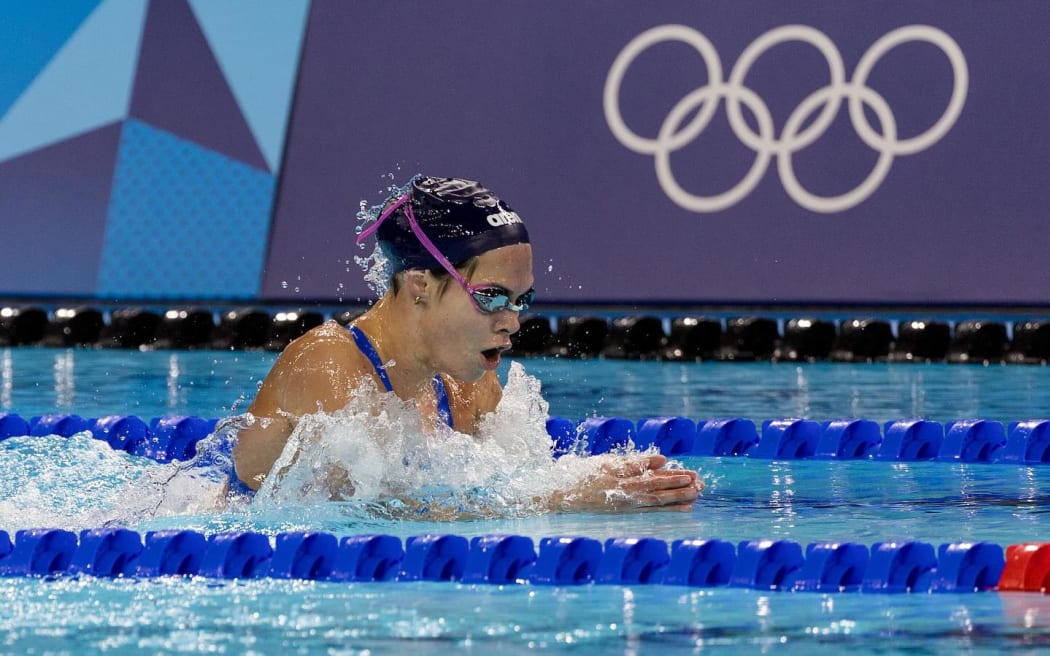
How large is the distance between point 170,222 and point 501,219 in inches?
246

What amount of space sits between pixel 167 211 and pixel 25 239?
0.89 meters

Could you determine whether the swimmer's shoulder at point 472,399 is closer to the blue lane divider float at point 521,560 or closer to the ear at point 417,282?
the ear at point 417,282

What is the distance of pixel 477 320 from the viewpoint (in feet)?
12.3

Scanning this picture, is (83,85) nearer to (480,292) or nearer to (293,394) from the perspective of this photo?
(293,394)

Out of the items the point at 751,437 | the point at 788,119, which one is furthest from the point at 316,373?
the point at 788,119

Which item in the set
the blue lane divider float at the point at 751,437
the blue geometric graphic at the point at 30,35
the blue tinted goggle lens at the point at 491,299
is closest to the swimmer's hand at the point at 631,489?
the blue tinted goggle lens at the point at 491,299

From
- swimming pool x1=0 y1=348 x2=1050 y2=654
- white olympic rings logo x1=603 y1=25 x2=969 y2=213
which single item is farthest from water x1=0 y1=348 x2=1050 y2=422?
white olympic rings logo x1=603 y1=25 x2=969 y2=213

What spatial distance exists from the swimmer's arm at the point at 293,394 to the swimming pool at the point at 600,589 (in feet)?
0.53

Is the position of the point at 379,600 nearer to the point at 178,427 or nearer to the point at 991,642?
the point at 991,642

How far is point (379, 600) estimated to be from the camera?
3.28 meters

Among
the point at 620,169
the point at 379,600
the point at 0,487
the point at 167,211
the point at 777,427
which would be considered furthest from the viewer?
the point at 167,211

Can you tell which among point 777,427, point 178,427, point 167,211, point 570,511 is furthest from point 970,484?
point 167,211

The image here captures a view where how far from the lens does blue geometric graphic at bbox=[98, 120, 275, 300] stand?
9.63m

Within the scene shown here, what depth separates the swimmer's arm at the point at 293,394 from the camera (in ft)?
12.4
